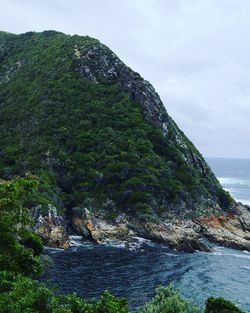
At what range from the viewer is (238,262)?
246 feet

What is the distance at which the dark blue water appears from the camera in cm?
5812

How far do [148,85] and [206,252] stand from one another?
58.9 meters

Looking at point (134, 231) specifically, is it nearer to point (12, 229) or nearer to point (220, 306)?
point (12, 229)

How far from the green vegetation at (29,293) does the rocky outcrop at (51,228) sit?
853 inches

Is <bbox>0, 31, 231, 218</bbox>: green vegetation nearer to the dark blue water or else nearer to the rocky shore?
the rocky shore

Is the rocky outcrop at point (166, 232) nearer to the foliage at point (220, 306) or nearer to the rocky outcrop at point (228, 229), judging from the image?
the rocky outcrop at point (228, 229)

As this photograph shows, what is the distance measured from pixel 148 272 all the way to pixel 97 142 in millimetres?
46390

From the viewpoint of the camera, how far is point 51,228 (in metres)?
78.4

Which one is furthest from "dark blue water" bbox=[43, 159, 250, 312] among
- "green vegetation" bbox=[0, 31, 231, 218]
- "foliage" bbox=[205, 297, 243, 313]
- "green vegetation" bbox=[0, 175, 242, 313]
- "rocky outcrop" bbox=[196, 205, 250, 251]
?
"foliage" bbox=[205, 297, 243, 313]

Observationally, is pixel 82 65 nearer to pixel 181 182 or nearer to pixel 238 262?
pixel 181 182

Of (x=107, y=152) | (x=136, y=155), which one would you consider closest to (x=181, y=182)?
(x=136, y=155)

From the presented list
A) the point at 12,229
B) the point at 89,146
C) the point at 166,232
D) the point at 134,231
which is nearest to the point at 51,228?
the point at 134,231

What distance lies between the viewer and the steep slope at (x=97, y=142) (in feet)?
305

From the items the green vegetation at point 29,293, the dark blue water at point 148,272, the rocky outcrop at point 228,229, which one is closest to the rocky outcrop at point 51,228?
the dark blue water at point 148,272
